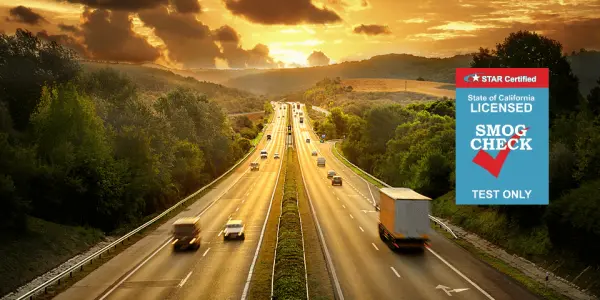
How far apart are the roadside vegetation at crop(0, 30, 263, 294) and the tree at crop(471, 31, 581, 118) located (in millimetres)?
49902

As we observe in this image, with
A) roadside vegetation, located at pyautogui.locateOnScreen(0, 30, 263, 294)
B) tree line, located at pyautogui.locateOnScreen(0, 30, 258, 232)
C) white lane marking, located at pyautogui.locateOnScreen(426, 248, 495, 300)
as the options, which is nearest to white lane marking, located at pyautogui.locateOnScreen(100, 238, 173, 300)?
roadside vegetation, located at pyautogui.locateOnScreen(0, 30, 263, 294)

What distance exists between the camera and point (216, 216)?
5719 centimetres

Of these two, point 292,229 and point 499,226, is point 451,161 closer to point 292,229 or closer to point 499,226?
point 499,226

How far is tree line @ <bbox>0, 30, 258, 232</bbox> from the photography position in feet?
141

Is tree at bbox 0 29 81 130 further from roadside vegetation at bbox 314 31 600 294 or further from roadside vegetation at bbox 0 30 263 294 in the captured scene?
roadside vegetation at bbox 314 31 600 294

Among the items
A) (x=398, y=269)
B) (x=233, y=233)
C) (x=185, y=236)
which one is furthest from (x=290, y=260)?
(x=233, y=233)

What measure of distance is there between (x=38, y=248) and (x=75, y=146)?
14782 millimetres

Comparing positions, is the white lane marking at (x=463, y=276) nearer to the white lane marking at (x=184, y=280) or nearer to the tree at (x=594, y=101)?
the white lane marking at (x=184, y=280)

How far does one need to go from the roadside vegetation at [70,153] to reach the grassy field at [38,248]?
108 millimetres

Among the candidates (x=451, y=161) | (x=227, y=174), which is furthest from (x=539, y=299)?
(x=227, y=174)

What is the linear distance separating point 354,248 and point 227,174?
65509 millimetres

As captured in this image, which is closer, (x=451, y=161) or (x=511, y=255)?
(x=511, y=255)

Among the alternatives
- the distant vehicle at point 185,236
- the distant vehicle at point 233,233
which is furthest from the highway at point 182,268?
the distant vehicle at point 185,236

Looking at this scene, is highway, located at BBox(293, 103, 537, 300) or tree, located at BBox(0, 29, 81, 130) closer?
highway, located at BBox(293, 103, 537, 300)
